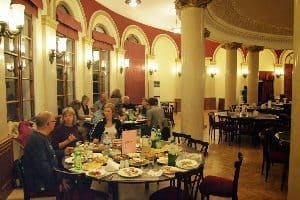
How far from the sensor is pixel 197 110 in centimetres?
625

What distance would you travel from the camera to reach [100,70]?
402 inches

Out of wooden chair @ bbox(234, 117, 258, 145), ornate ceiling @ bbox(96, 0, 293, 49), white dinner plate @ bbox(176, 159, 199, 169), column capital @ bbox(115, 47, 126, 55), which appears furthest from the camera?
column capital @ bbox(115, 47, 126, 55)

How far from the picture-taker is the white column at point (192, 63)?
610 centimetres

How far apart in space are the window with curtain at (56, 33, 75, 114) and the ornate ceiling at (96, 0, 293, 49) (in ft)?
7.45

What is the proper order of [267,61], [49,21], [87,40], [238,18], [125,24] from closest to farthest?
[49,21] → [87,40] → [238,18] → [125,24] → [267,61]

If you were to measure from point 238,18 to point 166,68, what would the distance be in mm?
5447

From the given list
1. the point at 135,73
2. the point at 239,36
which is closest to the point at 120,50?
the point at 135,73

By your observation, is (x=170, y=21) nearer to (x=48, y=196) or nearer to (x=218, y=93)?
(x=218, y=93)

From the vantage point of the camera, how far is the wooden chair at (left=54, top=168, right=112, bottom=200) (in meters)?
2.67

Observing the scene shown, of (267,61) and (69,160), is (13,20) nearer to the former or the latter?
(69,160)

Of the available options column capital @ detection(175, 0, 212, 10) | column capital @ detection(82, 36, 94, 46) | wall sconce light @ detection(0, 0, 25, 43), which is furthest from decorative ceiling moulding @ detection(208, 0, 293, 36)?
wall sconce light @ detection(0, 0, 25, 43)

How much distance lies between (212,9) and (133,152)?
21.7ft

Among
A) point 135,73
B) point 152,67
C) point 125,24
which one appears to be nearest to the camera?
point 125,24

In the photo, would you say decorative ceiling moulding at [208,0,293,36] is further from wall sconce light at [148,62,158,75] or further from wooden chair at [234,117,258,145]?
wall sconce light at [148,62,158,75]
